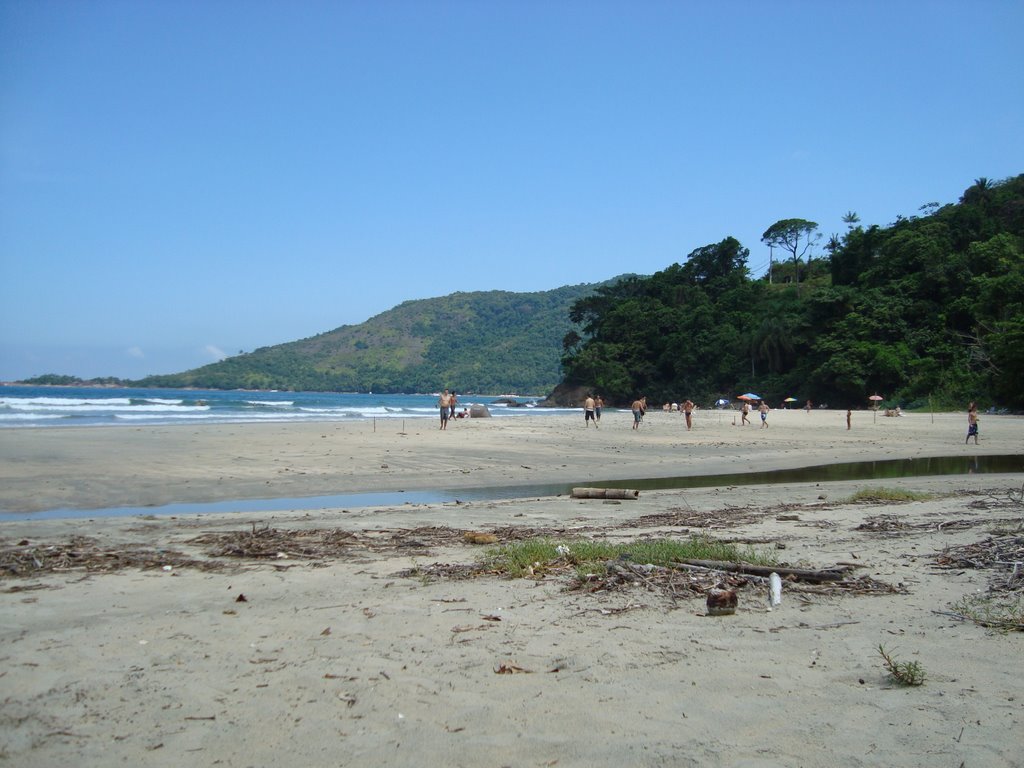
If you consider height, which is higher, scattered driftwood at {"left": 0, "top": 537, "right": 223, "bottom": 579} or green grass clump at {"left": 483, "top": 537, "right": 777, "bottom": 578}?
green grass clump at {"left": 483, "top": 537, "right": 777, "bottom": 578}

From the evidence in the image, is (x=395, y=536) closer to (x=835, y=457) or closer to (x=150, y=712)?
(x=150, y=712)

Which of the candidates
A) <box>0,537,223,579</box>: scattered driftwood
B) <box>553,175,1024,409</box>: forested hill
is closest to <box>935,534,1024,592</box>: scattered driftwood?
<box>0,537,223,579</box>: scattered driftwood

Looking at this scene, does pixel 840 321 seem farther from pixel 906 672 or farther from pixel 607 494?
pixel 906 672

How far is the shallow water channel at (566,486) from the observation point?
39.5 ft

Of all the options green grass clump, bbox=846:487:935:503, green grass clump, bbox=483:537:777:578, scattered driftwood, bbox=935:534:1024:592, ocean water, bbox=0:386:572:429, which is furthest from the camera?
ocean water, bbox=0:386:572:429

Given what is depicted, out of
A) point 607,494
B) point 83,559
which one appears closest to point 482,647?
point 83,559

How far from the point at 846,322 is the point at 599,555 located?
6143 cm

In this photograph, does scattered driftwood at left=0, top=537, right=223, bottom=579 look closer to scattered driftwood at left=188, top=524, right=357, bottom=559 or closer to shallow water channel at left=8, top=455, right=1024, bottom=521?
scattered driftwood at left=188, top=524, right=357, bottom=559

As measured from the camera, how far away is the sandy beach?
143 inches

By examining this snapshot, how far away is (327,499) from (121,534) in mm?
4666

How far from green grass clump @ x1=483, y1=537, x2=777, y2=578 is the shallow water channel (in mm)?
5756

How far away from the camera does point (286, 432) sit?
28453mm

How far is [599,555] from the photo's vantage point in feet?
23.1

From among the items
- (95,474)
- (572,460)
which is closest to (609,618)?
(95,474)
